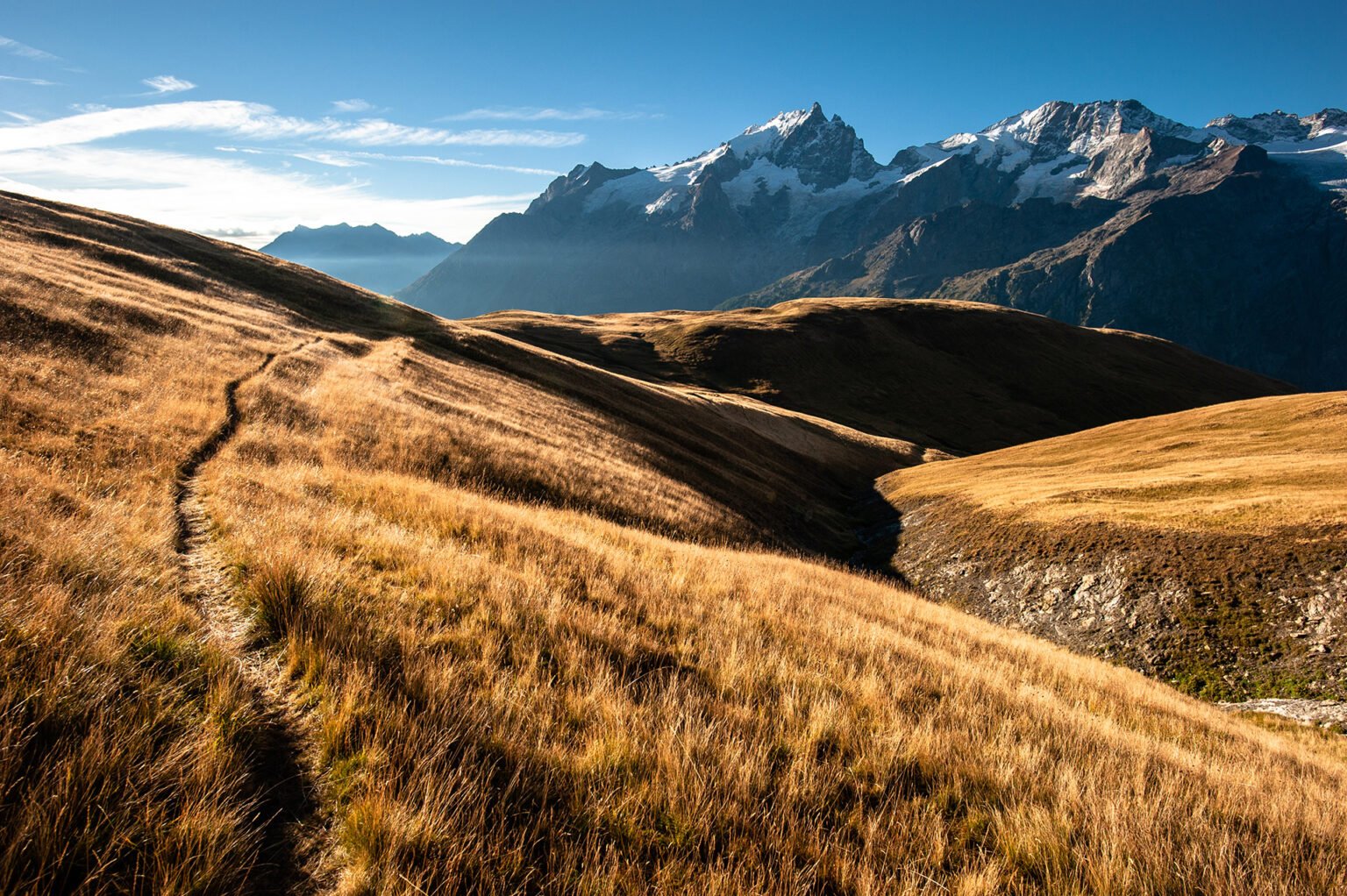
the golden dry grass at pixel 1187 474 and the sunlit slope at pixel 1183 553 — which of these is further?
the golden dry grass at pixel 1187 474

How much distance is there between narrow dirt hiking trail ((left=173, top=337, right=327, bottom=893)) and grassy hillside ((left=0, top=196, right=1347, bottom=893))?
0.03 metres

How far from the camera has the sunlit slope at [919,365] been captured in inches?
3743

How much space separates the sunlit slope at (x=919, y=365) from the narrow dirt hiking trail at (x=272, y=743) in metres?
80.4

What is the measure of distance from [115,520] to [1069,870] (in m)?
10.3

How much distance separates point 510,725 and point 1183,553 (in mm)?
22896

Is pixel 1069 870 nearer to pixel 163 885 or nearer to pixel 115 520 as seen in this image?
pixel 163 885

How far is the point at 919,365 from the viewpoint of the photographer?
112 metres

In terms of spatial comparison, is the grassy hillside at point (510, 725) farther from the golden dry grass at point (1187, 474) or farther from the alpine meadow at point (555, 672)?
the golden dry grass at point (1187, 474)

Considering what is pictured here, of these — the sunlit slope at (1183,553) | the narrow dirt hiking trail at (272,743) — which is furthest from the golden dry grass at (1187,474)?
the narrow dirt hiking trail at (272,743)

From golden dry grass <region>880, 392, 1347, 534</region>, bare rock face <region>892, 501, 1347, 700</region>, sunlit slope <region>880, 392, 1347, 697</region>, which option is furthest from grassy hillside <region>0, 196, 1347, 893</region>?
golden dry grass <region>880, 392, 1347, 534</region>

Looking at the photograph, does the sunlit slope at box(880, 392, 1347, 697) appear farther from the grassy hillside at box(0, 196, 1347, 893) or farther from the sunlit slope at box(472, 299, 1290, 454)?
the sunlit slope at box(472, 299, 1290, 454)

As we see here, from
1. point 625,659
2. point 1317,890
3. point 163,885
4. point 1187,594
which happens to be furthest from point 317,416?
point 1187,594

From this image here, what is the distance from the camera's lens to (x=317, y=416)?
19.5 m

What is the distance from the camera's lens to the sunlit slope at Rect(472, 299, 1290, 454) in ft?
312
